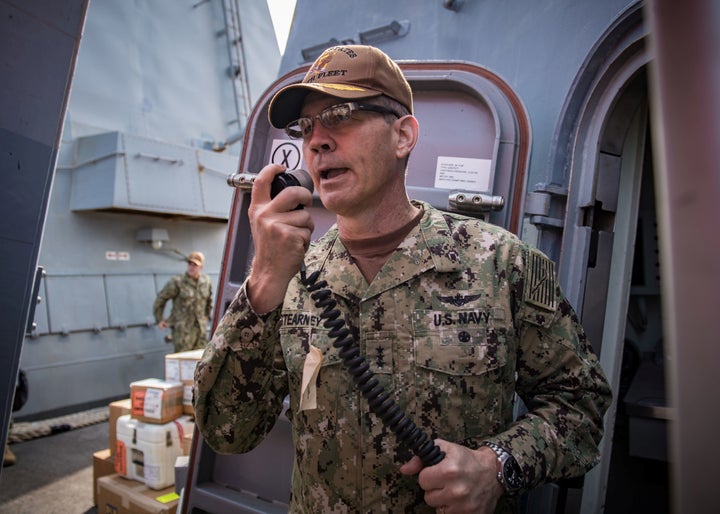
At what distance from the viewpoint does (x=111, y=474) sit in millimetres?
3945

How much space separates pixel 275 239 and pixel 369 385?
436 millimetres

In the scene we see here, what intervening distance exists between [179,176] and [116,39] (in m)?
2.32

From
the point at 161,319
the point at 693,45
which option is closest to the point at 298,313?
the point at 693,45

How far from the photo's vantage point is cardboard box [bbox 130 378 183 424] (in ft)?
12.5

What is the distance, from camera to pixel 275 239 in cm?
126

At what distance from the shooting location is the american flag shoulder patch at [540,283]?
1407mm

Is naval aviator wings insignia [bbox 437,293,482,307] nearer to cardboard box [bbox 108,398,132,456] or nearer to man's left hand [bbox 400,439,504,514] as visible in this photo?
man's left hand [bbox 400,439,504,514]

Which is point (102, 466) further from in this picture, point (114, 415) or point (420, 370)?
point (420, 370)

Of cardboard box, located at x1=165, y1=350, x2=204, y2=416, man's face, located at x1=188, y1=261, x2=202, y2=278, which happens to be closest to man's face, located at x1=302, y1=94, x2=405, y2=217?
cardboard box, located at x1=165, y1=350, x2=204, y2=416

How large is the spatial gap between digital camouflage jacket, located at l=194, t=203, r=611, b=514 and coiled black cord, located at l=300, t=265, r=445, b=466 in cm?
9

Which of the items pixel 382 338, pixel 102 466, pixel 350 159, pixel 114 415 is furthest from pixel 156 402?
pixel 350 159

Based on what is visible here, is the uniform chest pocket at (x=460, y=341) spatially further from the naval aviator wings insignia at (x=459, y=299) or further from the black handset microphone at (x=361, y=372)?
the black handset microphone at (x=361, y=372)

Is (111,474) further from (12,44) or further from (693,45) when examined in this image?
(693,45)

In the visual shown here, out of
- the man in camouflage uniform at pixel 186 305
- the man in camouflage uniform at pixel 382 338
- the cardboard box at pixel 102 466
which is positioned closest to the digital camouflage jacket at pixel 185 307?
the man in camouflage uniform at pixel 186 305
